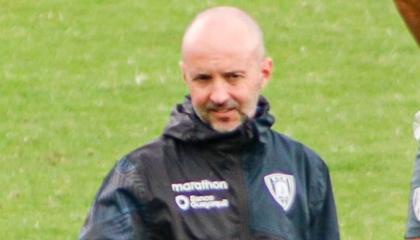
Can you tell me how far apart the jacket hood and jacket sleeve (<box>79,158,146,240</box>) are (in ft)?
0.55

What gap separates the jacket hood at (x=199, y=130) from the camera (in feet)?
17.3

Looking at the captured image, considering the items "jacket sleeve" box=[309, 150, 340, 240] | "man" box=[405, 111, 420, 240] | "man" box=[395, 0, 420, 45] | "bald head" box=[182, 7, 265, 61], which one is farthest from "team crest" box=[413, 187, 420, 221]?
"bald head" box=[182, 7, 265, 61]

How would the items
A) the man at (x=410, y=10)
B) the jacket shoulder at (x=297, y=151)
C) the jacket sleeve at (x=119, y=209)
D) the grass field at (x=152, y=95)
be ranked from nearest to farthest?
1. the jacket sleeve at (x=119, y=209)
2. the jacket shoulder at (x=297, y=151)
3. the man at (x=410, y=10)
4. the grass field at (x=152, y=95)

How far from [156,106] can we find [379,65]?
239 centimetres

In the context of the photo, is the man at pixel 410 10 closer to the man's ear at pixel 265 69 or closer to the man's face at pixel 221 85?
the man's ear at pixel 265 69

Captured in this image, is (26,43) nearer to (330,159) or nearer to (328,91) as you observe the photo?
(328,91)

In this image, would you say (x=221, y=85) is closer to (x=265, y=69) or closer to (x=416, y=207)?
(x=265, y=69)

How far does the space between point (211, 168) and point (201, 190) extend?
0.27 feet

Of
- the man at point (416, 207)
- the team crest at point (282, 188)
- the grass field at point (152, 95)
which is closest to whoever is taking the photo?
the team crest at point (282, 188)

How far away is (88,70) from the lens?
15.3 m

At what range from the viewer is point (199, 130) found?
5277mm

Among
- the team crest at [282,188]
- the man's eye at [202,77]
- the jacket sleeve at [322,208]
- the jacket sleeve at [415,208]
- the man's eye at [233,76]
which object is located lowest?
the jacket sleeve at [415,208]

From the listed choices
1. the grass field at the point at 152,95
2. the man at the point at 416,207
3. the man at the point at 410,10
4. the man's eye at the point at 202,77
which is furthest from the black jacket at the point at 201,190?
the grass field at the point at 152,95

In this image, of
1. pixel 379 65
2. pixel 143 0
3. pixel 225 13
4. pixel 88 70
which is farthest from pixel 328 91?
pixel 225 13
